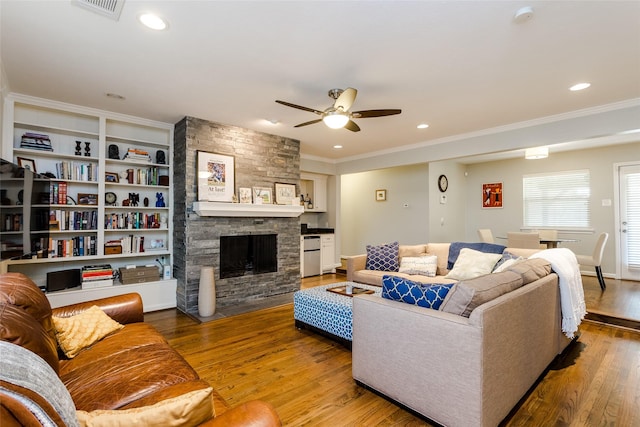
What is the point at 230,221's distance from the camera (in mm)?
4328

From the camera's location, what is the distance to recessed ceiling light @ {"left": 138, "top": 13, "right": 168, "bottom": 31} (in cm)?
196

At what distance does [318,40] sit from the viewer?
2207mm

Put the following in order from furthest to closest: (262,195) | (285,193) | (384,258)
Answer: (285,193), (262,195), (384,258)

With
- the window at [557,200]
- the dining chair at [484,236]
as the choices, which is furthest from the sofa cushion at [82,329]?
the window at [557,200]

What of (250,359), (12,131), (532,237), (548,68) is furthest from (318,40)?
(532,237)

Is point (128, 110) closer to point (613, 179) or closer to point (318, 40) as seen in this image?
point (318, 40)

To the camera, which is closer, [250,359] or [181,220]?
[250,359]

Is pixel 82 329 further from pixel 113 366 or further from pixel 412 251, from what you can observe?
pixel 412 251

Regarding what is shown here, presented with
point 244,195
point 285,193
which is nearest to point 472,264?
point 285,193

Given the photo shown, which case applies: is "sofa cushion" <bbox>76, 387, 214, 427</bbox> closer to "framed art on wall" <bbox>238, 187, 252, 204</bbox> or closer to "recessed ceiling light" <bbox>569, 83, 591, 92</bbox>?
"framed art on wall" <bbox>238, 187, 252, 204</bbox>

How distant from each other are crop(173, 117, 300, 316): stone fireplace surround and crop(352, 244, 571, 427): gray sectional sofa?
2.56 meters

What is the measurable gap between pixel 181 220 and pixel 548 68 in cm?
426

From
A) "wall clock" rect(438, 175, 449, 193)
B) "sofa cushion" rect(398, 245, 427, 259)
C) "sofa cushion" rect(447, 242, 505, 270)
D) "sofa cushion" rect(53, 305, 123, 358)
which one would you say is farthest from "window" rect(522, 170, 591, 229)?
"sofa cushion" rect(53, 305, 123, 358)

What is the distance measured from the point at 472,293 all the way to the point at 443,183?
5280 mm
